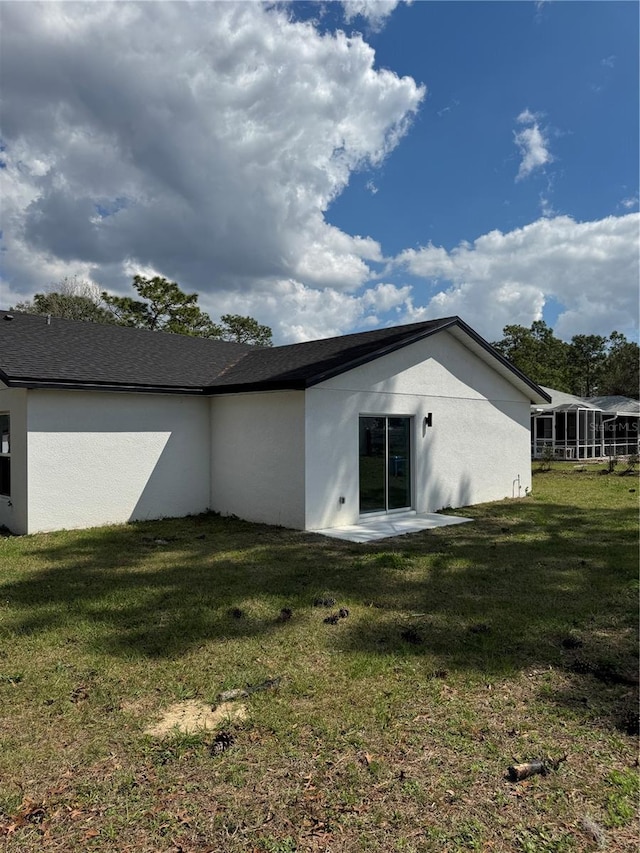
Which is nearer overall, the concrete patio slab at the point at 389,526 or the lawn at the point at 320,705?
the lawn at the point at 320,705

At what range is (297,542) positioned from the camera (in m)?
8.58

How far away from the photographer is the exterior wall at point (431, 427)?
9.70 m

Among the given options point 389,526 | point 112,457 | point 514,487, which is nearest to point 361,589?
point 389,526

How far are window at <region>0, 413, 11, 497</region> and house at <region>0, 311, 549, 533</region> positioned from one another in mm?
40

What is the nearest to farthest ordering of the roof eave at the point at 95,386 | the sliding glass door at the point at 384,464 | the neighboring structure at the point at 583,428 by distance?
the roof eave at the point at 95,386 → the sliding glass door at the point at 384,464 → the neighboring structure at the point at 583,428

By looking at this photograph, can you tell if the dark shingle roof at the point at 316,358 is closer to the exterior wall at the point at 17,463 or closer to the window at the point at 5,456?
the exterior wall at the point at 17,463

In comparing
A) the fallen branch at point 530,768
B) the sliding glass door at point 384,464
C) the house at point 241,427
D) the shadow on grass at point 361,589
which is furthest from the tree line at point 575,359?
the fallen branch at point 530,768

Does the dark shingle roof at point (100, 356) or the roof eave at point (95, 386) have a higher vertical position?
the dark shingle roof at point (100, 356)

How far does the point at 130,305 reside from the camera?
3291 centimetres

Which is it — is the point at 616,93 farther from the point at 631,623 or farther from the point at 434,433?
the point at 631,623

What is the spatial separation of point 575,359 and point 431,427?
5466 centimetres

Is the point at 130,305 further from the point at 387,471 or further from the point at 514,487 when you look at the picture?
the point at 387,471

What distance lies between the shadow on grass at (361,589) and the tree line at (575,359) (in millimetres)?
35045

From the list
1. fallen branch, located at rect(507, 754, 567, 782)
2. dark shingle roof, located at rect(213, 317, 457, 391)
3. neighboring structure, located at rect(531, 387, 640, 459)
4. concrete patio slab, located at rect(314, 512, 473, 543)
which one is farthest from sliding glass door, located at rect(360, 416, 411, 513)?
neighboring structure, located at rect(531, 387, 640, 459)
